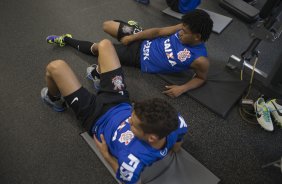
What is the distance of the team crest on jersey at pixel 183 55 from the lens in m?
1.62

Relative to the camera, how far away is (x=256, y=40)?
1.76 m

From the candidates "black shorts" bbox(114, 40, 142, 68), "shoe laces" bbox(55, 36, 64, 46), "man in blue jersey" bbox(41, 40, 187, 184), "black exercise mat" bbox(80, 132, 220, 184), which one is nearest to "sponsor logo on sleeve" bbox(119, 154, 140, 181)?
"man in blue jersey" bbox(41, 40, 187, 184)

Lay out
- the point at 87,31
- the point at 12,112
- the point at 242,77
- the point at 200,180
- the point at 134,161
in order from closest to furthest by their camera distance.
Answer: the point at 134,161
the point at 200,180
the point at 12,112
the point at 242,77
the point at 87,31

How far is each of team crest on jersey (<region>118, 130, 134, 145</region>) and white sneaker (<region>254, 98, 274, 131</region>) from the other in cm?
96

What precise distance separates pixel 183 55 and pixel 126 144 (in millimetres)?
792

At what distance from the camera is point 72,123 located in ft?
5.25

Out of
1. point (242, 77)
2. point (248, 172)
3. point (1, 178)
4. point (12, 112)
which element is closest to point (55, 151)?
point (1, 178)

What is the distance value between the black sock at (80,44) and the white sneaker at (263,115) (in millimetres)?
1299

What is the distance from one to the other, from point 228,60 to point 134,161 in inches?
52.5

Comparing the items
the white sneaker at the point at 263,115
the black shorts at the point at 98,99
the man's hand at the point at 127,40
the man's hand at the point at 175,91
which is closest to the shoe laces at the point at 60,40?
the man's hand at the point at 127,40

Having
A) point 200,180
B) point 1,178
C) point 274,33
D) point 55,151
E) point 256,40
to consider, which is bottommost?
point 1,178

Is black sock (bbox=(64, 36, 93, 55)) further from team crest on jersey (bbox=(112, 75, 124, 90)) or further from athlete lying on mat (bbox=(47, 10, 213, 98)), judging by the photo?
team crest on jersey (bbox=(112, 75, 124, 90))

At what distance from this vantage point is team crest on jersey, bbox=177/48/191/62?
162 cm

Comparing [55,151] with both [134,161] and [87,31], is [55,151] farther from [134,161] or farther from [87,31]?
[87,31]
